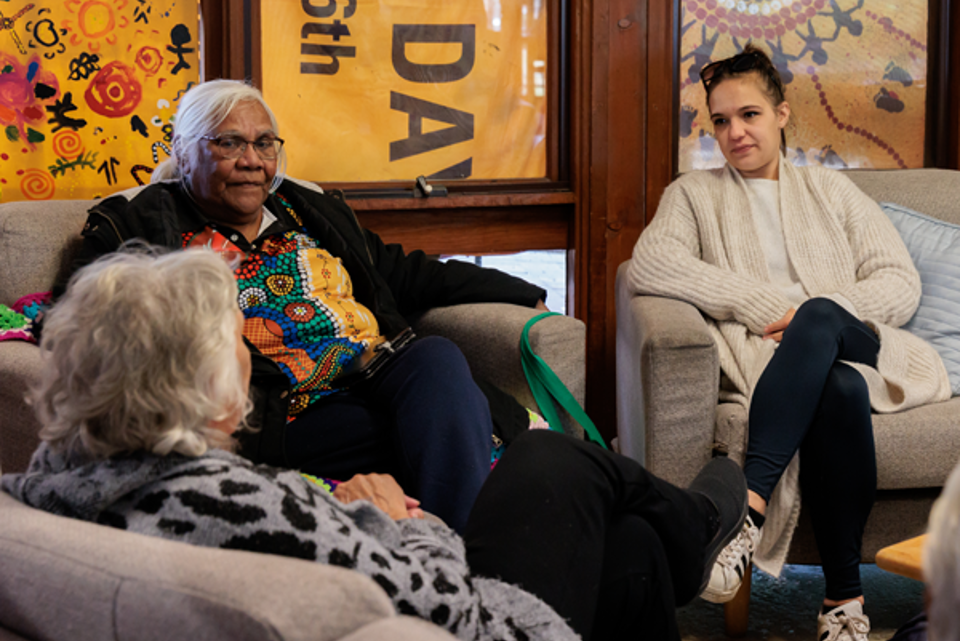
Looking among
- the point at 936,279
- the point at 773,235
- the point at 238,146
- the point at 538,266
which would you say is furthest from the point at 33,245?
the point at 936,279

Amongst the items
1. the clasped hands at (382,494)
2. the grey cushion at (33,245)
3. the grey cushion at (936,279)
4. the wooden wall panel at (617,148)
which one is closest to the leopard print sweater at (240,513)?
the clasped hands at (382,494)

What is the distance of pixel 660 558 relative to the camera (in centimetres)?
129

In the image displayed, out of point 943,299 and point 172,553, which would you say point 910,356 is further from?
point 172,553

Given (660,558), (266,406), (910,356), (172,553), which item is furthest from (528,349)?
(172,553)

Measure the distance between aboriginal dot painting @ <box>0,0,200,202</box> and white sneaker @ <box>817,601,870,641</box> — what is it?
2.11 meters

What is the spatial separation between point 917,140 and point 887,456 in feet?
5.43

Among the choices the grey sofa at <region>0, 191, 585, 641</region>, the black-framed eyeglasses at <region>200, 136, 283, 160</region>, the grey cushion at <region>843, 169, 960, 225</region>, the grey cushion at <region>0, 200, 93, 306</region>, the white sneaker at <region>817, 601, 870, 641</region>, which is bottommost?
the white sneaker at <region>817, 601, 870, 641</region>

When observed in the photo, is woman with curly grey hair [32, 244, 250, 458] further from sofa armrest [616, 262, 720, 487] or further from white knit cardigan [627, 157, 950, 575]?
white knit cardigan [627, 157, 950, 575]

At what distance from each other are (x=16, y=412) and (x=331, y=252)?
0.80 metres

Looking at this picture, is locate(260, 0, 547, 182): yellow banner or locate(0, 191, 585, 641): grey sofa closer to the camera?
locate(0, 191, 585, 641): grey sofa

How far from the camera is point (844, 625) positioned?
180 centimetres

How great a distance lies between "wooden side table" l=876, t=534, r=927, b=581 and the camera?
1.19m

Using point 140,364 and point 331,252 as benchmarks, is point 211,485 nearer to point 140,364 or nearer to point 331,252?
point 140,364

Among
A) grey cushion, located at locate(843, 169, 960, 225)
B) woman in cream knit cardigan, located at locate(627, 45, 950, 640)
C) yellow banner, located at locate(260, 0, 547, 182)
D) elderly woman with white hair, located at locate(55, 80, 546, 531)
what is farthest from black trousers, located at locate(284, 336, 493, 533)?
grey cushion, located at locate(843, 169, 960, 225)
